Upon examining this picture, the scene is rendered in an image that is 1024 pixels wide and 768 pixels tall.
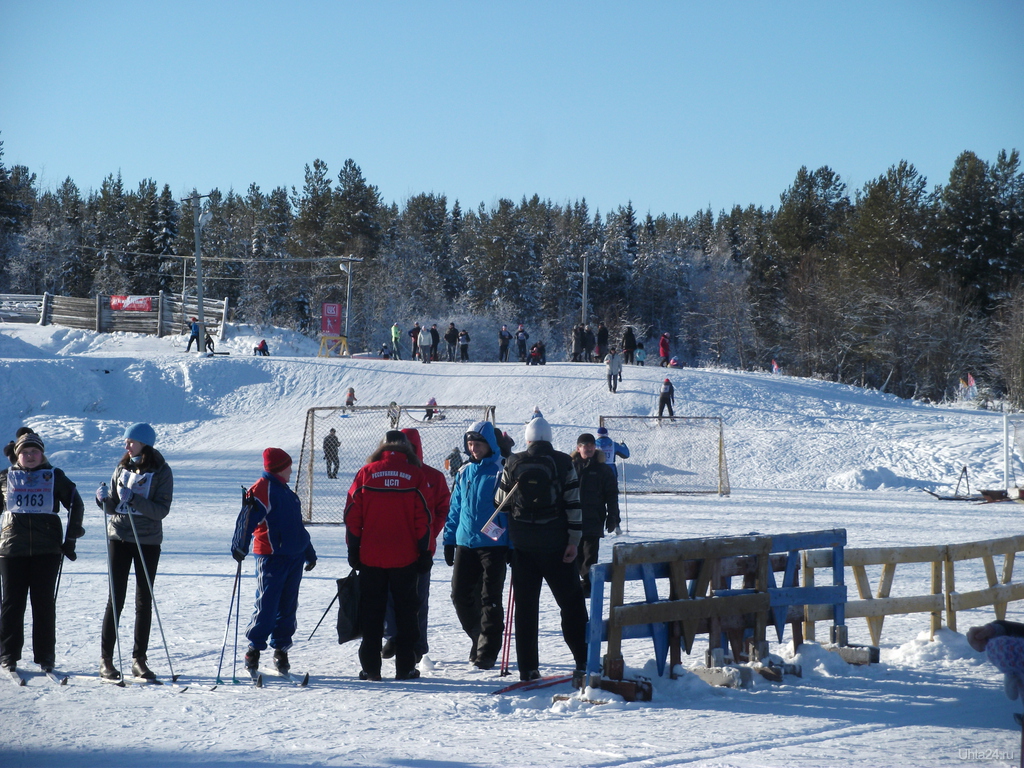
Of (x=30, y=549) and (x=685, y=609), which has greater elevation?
(x=30, y=549)

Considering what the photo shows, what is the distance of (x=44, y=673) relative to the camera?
566 cm

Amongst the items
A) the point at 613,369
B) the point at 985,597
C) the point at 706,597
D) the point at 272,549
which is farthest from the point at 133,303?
the point at 985,597

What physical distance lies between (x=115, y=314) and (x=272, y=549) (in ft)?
122

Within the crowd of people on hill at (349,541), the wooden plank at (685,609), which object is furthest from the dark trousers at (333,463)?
the wooden plank at (685,609)

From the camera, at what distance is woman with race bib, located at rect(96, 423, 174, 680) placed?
5.59 m

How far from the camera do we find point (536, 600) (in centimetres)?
567

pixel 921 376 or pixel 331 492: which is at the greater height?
pixel 921 376

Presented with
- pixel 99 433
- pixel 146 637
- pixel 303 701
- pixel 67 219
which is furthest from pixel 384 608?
pixel 67 219

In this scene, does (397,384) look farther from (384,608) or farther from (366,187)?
(366,187)

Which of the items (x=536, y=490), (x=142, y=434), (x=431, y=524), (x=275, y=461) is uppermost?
(x=142, y=434)

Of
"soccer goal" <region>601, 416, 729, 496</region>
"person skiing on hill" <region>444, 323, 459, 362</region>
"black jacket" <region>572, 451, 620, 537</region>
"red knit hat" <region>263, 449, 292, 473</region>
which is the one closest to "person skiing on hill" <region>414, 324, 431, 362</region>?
"person skiing on hill" <region>444, 323, 459, 362</region>

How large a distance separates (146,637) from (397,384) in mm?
25339

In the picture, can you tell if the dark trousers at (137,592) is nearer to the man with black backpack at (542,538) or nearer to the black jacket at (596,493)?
the man with black backpack at (542,538)

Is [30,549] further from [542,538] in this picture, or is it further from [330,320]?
[330,320]
